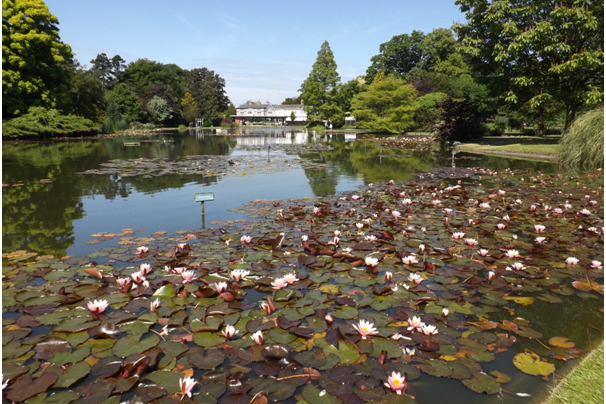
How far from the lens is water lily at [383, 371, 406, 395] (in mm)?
2156

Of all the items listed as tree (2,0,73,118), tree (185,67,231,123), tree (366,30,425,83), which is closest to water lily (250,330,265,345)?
tree (2,0,73,118)

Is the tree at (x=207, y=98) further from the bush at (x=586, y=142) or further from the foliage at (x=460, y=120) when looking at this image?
the bush at (x=586, y=142)

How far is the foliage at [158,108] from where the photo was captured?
2509 inches

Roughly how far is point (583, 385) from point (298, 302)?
2098mm

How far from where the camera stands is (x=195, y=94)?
8000cm

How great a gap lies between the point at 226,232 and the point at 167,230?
40.1 inches

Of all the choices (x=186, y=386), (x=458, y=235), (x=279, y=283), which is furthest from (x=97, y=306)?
(x=458, y=235)

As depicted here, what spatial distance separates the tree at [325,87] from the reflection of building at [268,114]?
37023mm

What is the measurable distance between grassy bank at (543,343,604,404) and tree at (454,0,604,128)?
20.2 meters

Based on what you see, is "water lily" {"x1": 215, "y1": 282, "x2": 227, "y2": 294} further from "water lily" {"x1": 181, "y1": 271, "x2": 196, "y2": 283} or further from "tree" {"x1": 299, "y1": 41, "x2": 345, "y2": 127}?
"tree" {"x1": 299, "y1": 41, "x2": 345, "y2": 127}

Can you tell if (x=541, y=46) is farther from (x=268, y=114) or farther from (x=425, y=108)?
(x=268, y=114)

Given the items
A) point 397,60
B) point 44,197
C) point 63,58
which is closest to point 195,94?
point 397,60

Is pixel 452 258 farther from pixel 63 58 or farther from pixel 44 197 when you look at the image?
pixel 63 58

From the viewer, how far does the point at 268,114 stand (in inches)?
4252
